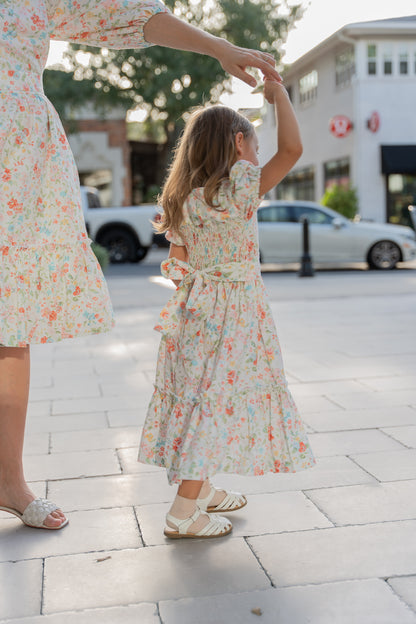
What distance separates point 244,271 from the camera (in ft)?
8.66

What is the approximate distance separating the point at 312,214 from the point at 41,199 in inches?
527

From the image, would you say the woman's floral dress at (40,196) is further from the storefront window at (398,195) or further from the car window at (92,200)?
the storefront window at (398,195)

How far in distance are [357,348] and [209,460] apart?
3.87 m

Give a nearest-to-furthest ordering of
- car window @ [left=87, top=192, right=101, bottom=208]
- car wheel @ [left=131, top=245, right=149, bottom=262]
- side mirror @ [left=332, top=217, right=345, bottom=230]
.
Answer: side mirror @ [left=332, top=217, right=345, bottom=230]
car window @ [left=87, top=192, right=101, bottom=208]
car wheel @ [left=131, top=245, right=149, bottom=262]

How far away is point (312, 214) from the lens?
1568cm

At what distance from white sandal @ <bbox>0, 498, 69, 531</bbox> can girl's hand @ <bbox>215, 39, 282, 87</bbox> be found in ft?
5.08

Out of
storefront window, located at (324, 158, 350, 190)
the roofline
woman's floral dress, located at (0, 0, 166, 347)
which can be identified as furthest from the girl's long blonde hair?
storefront window, located at (324, 158, 350, 190)

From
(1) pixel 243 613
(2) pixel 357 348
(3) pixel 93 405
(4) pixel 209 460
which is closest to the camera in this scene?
(1) pixel 243 613

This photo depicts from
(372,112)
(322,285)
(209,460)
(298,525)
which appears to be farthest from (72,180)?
(372,112)

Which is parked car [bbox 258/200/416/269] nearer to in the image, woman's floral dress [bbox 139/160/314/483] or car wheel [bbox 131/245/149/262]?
car wheel [bbox 131/245/149/262]

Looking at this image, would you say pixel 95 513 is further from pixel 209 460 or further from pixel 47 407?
pixel 47 407

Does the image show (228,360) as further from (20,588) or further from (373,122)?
(373,122)

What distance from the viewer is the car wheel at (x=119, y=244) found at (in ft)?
57.9

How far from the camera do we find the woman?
2553mm
